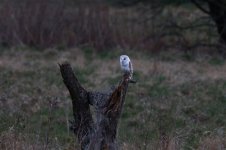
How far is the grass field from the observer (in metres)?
7.16

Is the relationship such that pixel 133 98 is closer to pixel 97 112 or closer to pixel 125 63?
pixel 97 112

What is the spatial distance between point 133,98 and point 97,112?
5378 millimetres

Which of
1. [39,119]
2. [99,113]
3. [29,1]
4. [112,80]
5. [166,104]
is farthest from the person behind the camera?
[29,1]

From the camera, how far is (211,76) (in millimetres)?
12867

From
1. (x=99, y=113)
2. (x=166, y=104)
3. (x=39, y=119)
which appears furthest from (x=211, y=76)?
(x=99, y=113)

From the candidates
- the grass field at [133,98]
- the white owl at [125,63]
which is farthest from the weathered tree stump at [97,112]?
the grass field at [133,98]

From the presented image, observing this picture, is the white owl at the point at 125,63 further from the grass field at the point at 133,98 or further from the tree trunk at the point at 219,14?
the tree trunk at the point at 219,14

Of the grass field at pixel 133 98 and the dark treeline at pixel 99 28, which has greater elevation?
the grass field at pixel 133 98

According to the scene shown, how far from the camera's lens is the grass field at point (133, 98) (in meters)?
7.16

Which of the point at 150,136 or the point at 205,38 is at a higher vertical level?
the point at 150,136

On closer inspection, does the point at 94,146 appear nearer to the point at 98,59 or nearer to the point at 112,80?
the point at 112,80

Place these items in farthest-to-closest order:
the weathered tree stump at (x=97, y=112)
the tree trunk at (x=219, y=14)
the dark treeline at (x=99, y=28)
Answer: the tree trunk at (x=219, y=14) < the dark treeline at (x=99, y=28) < the weathered tree stump at (x=97, y=112)

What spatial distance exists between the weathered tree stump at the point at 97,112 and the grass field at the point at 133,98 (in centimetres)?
36

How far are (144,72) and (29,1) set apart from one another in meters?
4.60
